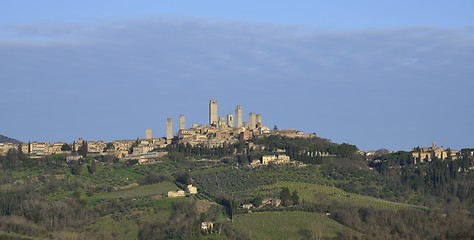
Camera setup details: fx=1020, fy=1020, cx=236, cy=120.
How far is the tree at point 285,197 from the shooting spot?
60438mm

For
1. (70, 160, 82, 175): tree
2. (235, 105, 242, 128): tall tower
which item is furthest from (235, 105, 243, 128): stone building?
(70, 160, 82, 175): tree

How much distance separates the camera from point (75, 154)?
86.3m

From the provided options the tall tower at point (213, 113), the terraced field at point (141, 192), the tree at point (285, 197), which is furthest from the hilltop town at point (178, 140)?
the tree at point (285, 197)

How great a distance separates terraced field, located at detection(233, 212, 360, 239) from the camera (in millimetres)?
53719

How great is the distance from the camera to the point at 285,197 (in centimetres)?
6091

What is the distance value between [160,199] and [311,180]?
12042 millimetres

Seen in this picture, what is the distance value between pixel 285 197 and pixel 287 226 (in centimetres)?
565

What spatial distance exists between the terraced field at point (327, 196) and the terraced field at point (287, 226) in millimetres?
4344

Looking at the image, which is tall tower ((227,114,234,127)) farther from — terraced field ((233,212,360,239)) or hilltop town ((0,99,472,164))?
terraced field ((233,212,360,239))

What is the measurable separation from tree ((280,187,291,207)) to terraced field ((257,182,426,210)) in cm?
131

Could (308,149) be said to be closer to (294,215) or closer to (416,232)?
(294,215)

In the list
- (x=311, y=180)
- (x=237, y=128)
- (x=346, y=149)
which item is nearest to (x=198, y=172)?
(x=311, y=180)

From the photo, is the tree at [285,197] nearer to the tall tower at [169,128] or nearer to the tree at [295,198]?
the tree at [295,198]

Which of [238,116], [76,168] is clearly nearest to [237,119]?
[238,116]
